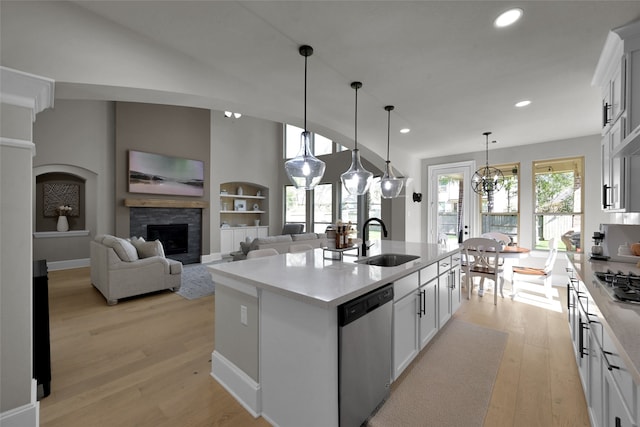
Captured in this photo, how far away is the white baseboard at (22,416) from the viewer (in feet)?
5.07

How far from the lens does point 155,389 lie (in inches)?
80.7

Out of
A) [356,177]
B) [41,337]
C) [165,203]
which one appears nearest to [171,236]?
[165,203]

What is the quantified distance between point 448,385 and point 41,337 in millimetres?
3017

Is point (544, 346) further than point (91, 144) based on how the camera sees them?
No

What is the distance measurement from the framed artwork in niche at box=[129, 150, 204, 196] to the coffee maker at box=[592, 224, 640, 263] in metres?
7.71

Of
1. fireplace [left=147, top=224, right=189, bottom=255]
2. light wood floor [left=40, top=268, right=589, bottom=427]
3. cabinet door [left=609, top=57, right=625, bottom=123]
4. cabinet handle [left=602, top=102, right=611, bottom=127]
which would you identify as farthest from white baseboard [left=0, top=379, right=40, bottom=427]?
fireplace [left=147, top=224, right=189, bottom=255]

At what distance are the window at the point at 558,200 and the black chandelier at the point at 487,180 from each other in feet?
2.03

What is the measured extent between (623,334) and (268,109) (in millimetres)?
3115

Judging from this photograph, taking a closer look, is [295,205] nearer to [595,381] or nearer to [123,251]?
[123,251]

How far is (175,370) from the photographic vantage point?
2.29 meters

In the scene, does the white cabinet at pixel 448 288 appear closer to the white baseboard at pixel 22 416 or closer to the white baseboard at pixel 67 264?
the white baseboard at pixel 22 416

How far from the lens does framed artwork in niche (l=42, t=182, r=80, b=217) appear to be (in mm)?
5855

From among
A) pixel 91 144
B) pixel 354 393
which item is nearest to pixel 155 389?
pixel 354 393

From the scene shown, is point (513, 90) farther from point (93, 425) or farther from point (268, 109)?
point (93, 425)
